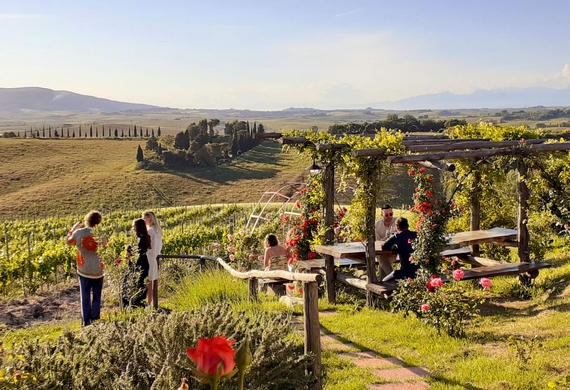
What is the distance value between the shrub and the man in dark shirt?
412cm

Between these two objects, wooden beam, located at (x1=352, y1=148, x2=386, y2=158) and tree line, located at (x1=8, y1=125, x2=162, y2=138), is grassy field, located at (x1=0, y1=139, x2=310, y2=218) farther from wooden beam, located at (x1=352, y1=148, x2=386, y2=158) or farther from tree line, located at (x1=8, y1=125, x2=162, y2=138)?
wooden beam, located at (x1=352, y1=148, x2=386, y2=158)

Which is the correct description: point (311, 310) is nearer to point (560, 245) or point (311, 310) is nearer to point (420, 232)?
point (420, 232)

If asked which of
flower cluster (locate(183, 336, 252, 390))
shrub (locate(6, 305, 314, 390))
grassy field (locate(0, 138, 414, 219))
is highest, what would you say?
flower cluster (locate(183, 336, 252, 390))

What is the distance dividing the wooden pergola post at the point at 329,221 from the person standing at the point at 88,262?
3391 mm

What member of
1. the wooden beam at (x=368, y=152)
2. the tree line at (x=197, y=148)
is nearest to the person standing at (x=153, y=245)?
the wooden beam at (x=368, y=152)

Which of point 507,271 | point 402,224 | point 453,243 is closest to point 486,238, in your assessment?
point 453,243

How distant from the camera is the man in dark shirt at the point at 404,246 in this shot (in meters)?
7.60

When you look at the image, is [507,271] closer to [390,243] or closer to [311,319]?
[390,243]

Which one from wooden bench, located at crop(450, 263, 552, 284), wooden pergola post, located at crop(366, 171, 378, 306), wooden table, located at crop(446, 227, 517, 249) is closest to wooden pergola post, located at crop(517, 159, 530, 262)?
wooden bench, located at crop(450, 263, 552, 284)

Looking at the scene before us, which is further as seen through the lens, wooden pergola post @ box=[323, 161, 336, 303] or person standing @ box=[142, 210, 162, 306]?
wooden pergola post @ box=[323, 161, 336, 303]

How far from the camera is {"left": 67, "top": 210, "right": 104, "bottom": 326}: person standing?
7.11 meters

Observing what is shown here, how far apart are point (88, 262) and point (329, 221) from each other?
3639 mm

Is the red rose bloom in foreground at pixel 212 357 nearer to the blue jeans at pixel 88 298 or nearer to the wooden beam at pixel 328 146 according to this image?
the blue jeans at pixel 88 298

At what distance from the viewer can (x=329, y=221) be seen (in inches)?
343
